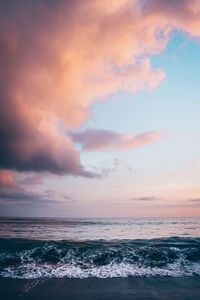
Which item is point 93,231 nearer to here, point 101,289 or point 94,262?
point 94,262

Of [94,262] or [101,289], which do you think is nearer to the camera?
[101,289]

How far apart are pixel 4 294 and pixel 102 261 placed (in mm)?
4979

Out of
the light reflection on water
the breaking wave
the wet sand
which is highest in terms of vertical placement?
the wet sand

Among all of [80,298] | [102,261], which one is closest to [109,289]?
[80,298]

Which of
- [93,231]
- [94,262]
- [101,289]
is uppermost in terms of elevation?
[101,289]

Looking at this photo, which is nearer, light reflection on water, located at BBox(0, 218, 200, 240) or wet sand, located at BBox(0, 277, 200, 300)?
wet sand, located at BBox(0, 277, 200, 300)

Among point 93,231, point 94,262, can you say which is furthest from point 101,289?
point 93,231

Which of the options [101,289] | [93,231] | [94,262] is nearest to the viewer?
[101,289]

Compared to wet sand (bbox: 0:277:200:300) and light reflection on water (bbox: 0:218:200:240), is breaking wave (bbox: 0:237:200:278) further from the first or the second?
light reflection on water (bbox: 0:218:200:240)

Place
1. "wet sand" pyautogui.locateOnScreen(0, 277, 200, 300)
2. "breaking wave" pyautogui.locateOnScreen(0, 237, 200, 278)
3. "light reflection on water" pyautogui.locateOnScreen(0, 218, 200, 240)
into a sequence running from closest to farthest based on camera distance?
"wet sand" pyautogui.locateOnScreen(0, 277, 200, 300) < "breaking wave" pyautogui.locateOnScreen(0, 237, 200, 278) < "light reflection on water" pyautogui.locateOnScreen(0, 218, 200, 240)

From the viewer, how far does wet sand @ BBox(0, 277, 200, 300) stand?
4977 mm

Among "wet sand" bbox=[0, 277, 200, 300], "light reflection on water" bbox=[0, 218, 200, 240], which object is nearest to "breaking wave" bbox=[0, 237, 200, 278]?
"wet sand" bbox=[0, 277, 200, 300]

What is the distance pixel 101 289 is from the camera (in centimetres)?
546

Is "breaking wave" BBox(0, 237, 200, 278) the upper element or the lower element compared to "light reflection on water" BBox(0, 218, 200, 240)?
upper
